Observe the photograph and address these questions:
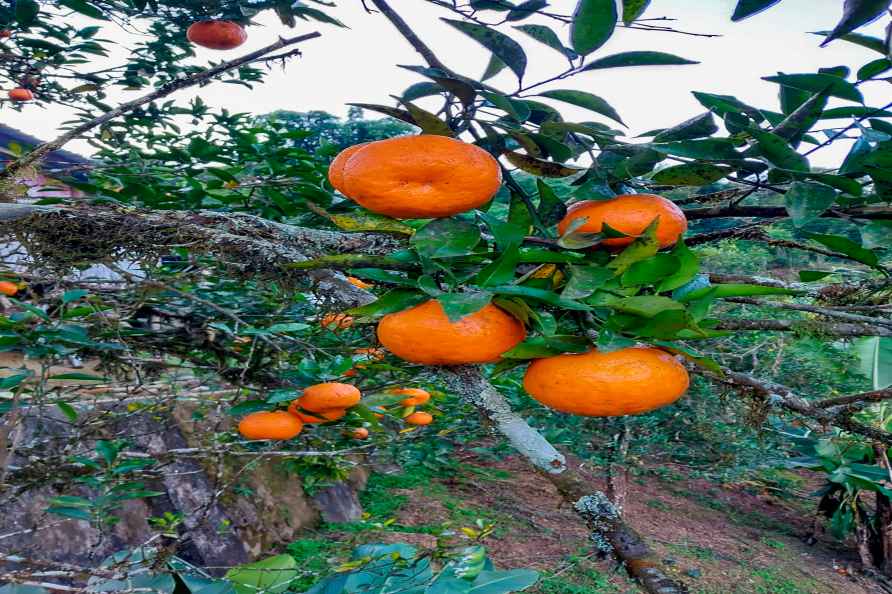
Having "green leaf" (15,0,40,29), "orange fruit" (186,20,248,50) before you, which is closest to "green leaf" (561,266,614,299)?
Result: "orange fruit" (186,20,248,50)

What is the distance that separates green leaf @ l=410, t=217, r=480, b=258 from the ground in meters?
3.63

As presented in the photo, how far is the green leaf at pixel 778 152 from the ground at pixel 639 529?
3738 millimetres

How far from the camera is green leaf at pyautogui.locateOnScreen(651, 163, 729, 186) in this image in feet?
3.00

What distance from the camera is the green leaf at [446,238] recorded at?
0.80 m

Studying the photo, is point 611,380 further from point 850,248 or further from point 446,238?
point 850,248

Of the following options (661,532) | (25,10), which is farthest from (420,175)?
(661,532)

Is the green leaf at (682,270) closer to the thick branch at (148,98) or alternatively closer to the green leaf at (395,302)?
the green leaf at (395,302)

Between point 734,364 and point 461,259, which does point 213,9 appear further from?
point 734,364

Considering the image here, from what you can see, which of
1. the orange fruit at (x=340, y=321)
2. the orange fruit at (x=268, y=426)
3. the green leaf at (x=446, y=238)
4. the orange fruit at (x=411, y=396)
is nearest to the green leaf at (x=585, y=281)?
the green leaf at (x=446, y=238)

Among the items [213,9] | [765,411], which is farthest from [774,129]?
[213,9]

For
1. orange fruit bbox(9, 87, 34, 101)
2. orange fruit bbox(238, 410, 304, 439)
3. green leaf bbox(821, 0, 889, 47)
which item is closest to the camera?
green leaf bbox(821, 0, 889, 47)

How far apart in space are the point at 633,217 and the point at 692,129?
0.62ft

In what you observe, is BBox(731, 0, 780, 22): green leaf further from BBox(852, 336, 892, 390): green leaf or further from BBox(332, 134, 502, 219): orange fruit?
BBox(852, 336, 892, 390): green leaf

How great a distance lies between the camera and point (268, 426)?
192 cm
